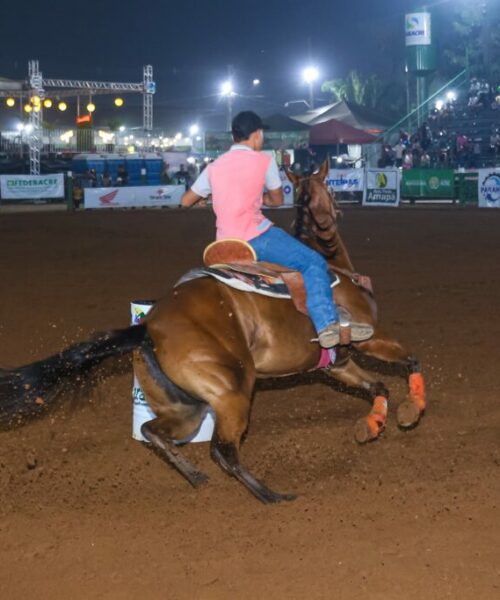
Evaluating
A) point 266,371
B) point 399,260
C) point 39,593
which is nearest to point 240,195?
point 266,371

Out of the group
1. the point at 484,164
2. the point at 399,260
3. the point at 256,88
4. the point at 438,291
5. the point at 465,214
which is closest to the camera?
the point at 438,291

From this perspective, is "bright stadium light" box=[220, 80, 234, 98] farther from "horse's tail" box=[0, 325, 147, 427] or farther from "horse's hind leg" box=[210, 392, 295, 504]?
"horse's hind leg" box=[210, 392, 295, 504]

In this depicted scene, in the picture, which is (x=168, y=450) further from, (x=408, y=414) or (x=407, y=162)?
(x=407, y=162)

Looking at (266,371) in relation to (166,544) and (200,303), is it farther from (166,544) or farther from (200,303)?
(166,544)

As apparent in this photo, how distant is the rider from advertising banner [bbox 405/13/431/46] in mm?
65833

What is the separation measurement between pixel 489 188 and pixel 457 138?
1164 centimetres

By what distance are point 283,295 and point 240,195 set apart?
69 centimetres

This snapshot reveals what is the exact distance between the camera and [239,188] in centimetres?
555

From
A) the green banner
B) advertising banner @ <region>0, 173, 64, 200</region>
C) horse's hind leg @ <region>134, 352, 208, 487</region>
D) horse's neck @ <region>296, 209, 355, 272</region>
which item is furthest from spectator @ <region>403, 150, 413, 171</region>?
horse's hind leg @ <region>134, 352, 208, 487</region>

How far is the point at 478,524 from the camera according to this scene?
4746mm

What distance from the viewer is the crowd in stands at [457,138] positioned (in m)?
38.6

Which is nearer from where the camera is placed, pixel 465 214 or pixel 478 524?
pixel 478 524

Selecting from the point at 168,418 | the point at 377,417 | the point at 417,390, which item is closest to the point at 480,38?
the point at 417,390

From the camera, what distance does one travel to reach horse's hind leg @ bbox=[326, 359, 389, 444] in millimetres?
6105
